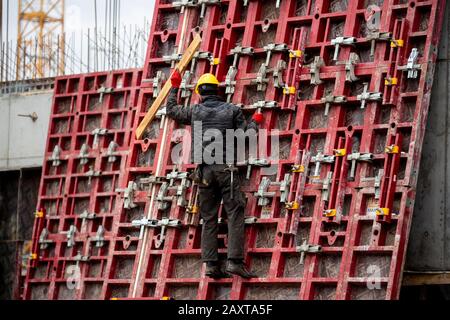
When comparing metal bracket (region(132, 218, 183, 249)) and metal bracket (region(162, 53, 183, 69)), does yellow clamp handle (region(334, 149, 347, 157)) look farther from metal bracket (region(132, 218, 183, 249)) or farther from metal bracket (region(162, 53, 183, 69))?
metal bracket (region(162, 53, 183, 69))

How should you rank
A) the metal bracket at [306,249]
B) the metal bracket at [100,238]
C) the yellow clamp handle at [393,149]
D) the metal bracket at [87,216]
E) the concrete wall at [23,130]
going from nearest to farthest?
the yellow clamp handle at [393,149], the metal bracket at [306,249], the metal bracket at [100,238], the metal bracket at [87,216], the concrete wall at [23,130]

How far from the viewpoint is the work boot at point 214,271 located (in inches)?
705

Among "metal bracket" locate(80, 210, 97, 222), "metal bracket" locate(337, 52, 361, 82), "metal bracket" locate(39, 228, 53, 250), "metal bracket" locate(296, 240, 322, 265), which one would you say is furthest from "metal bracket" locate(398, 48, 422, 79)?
"metal bracket" locate(39, 228, 53, 250)

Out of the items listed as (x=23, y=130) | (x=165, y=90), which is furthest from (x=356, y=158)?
(x=23, y=130)

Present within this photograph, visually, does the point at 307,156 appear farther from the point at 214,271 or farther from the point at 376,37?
the point at 214,271

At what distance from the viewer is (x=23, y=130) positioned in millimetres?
23703

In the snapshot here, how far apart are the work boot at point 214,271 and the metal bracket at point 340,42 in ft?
9.67

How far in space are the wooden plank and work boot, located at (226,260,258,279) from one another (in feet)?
8.80

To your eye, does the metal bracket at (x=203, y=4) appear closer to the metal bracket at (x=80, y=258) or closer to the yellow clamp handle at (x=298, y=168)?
the yellow clamp handle at (x=298, y=168)

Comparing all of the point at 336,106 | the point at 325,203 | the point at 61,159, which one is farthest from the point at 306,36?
the point at 61,159

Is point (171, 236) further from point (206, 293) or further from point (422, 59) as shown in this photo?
point (422, 59)

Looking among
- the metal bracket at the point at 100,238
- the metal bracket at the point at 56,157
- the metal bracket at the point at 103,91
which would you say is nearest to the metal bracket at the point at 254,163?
the metal bracket at the point at 100,238

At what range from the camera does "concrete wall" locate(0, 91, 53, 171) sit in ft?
77.0

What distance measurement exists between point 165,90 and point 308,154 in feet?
8.59
